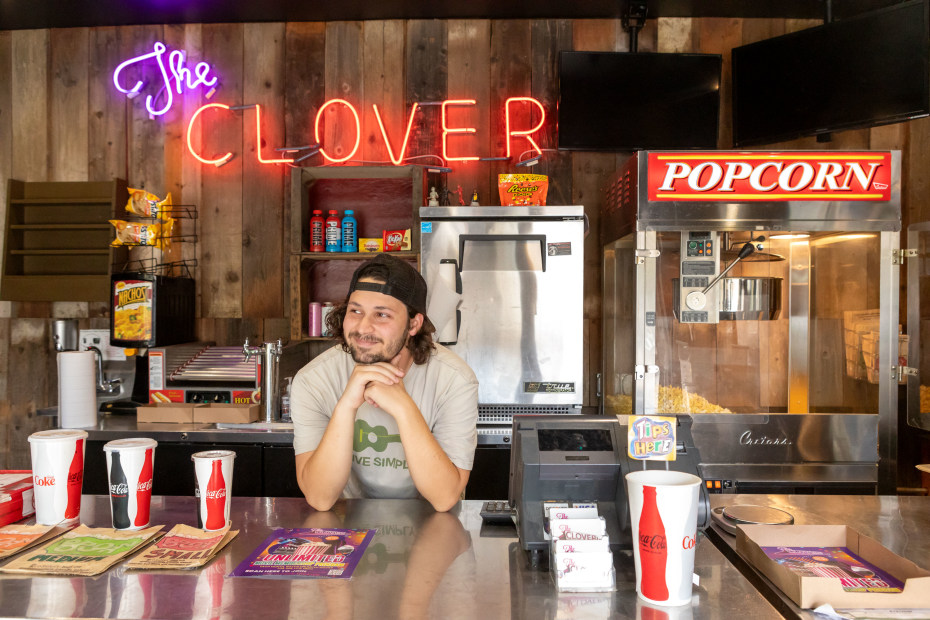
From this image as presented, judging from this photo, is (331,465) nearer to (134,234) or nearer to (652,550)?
(652,550)

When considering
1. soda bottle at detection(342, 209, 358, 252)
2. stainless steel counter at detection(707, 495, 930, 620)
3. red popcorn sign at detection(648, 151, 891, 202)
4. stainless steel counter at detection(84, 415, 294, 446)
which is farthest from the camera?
soda bottle at detection(342, 209, 358, 252)

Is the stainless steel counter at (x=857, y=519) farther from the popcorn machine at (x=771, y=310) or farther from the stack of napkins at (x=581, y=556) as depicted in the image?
the popcorn machine at (x=771, y=310)

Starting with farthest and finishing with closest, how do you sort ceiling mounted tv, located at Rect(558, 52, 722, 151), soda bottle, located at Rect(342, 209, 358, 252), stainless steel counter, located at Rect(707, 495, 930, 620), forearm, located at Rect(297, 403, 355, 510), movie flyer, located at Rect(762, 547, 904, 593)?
ceiling mounted tv, located at Rect(558, 52, 722, 151) < soda bottle, located at Rect(342, 209, 358, 252) < forearm, located at Rect(297, 403, 355, 510) < stainless steel counter, located at Rect(707, 495, 930, 620) < movie flyer, located at Rect(762, 547, 904, 593)

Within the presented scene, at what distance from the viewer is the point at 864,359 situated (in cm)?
286

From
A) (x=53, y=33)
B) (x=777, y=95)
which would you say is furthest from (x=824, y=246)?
(x=53, y=33)

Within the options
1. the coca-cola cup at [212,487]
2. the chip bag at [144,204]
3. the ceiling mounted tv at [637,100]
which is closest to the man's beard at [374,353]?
the coca-cola cup at [212,487]

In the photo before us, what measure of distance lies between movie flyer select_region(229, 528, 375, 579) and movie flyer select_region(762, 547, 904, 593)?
776 mm

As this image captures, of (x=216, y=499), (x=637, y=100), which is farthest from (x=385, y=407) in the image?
(x=637, y=100)

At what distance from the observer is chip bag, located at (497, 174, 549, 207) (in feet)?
10.7

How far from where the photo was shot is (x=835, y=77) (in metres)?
3.28

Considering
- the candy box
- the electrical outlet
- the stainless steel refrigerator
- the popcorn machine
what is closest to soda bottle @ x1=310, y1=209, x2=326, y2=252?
the stainless steel refrigerator

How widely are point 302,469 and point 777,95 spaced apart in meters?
3.02

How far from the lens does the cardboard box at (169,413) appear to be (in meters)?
3.16

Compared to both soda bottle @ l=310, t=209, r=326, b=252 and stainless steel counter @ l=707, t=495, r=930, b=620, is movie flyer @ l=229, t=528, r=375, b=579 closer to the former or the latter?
stainless steel counter @ l=707, t=495, r=930, b=620
